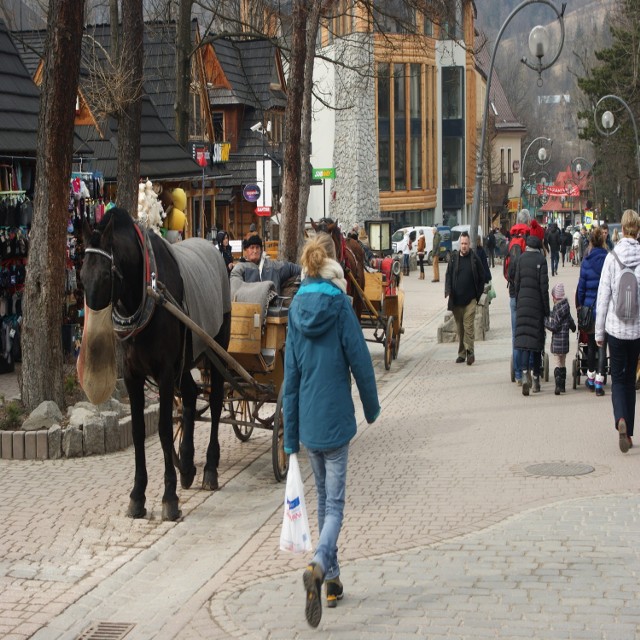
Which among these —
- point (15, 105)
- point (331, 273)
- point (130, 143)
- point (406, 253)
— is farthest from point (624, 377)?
point (406, 253)

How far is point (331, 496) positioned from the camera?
6.73m

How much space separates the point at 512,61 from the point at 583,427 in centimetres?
14197

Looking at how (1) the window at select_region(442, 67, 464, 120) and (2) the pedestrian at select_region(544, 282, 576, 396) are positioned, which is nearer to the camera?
(2) the pedestrian at select_region(544, 282, 576, 396)

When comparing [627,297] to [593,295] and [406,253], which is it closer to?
[593,295]

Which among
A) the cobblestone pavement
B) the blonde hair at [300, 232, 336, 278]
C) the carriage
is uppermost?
the blonde hair at [300, 232, 336, 278]

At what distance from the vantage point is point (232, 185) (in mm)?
46406

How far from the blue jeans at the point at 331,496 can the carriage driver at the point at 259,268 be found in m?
4.55

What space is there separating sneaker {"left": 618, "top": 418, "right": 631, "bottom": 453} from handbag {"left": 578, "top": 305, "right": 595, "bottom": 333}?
395 centimetres

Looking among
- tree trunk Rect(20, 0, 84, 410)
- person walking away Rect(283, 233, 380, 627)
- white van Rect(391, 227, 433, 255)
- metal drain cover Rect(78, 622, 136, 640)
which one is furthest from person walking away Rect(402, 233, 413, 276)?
metal drain cover Rect(78, 622, 136, 640)

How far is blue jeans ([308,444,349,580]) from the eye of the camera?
21.7 ft

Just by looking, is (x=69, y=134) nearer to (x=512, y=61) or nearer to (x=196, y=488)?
(x=196, y=488)

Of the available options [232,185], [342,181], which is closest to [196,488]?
[232,185]

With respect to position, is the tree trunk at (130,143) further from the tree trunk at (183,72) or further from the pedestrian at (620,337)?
the tree trunk at (183,72)

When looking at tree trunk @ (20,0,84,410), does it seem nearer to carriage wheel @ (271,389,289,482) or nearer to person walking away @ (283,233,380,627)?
carriage wheel @ (271,389,289,482)
